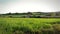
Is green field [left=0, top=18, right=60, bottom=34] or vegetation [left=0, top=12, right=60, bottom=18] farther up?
vegetation [left=0, top=12, right=60, bottom=18]

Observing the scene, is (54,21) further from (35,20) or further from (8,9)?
(8,9)

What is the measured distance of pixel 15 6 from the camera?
1.28 metres

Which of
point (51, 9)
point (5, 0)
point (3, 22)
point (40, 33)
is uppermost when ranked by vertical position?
point (5, 0)

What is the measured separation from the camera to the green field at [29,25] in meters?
1.17

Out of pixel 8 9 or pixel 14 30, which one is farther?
pixel 8 9

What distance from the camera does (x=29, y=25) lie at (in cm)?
119

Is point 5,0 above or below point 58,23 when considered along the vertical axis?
above

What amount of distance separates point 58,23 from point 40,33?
24cm

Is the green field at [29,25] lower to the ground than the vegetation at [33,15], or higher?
lower

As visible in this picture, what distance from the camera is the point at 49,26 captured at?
1.18 meters

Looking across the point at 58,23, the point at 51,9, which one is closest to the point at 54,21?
the point at 58,23

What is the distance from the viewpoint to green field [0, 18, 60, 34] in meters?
1.17

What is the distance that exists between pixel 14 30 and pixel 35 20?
0.26 metres

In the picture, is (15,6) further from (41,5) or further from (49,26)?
(49,26)
